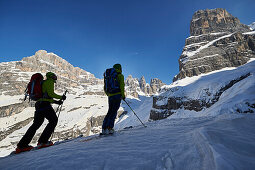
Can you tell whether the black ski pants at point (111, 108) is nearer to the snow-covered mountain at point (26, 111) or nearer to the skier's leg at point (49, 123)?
the skier's leg at point (49, 123)

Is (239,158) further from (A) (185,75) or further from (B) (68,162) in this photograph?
(A) (185,75)

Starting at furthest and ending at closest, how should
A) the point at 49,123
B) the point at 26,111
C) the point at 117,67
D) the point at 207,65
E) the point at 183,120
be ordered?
the point at 26,111, the point at 207,65, the point at 183,120, the point at 117,67, the point at 49,123

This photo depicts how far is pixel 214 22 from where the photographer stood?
3971 inches

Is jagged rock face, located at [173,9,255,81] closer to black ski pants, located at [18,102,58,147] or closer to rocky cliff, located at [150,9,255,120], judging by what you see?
rocky cliff, located at [150,9,255,120]

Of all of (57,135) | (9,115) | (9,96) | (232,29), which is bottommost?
(57,135)

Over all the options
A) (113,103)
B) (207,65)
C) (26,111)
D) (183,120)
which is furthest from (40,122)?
(26,111)

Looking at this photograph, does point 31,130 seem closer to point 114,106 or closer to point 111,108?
point 111,108

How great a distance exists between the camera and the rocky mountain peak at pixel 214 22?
314 feet

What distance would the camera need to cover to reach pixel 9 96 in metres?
119

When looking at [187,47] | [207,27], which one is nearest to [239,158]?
[187,47]

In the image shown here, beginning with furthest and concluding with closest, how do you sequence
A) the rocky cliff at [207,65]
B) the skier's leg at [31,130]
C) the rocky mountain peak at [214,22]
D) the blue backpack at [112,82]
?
the rocky mountain peak at [214,22]
the rocky cliff at [207,65]
the blue backpack at [112,82]
the skier's leg at [31,130]

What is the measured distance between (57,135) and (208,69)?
8979 centimetres

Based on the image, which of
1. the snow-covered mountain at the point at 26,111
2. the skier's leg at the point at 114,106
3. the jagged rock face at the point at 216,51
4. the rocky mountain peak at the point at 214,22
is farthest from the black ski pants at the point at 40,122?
the rocky mountain peak at the point at 214,22

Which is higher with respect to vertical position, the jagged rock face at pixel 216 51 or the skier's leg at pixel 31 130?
the jagged rock face at pixel 216 51
